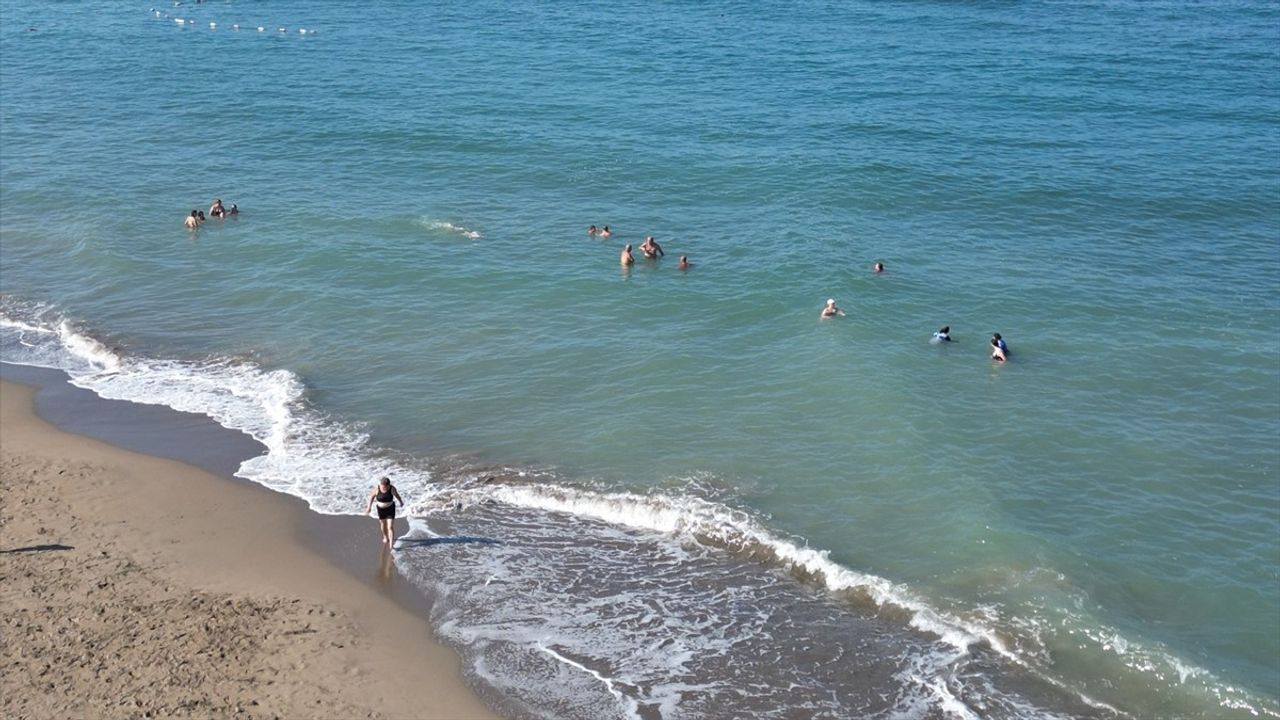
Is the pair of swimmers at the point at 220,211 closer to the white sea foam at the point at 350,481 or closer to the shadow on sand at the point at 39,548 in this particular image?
the white sea foam at the point at 350,481

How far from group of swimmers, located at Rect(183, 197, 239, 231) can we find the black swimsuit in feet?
67.5

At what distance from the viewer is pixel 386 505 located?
20734 millimetres

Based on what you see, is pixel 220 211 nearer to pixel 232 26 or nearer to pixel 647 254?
pixel 647 254

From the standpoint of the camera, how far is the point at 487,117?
46750mm

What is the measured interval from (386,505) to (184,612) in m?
3.78

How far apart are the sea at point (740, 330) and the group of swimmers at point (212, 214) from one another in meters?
0.64

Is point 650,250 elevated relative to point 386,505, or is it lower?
elevated

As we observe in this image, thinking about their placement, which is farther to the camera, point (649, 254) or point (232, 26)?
point (232, 26)

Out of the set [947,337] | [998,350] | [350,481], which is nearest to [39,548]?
[350,481]

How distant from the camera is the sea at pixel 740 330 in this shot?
63.6 ft

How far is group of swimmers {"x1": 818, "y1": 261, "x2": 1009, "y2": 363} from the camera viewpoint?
28.4 metres

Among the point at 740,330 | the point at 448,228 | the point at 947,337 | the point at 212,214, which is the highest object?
the point at 448,228

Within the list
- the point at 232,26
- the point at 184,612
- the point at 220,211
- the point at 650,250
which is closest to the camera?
the point at 184,612

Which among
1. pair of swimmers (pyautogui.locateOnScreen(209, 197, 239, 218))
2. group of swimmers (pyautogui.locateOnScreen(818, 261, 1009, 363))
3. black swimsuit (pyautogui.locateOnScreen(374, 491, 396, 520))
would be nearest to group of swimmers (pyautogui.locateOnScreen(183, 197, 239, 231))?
pair of swimmers (pyautogui.locateOnScreen(209, 197, 239, 218))
